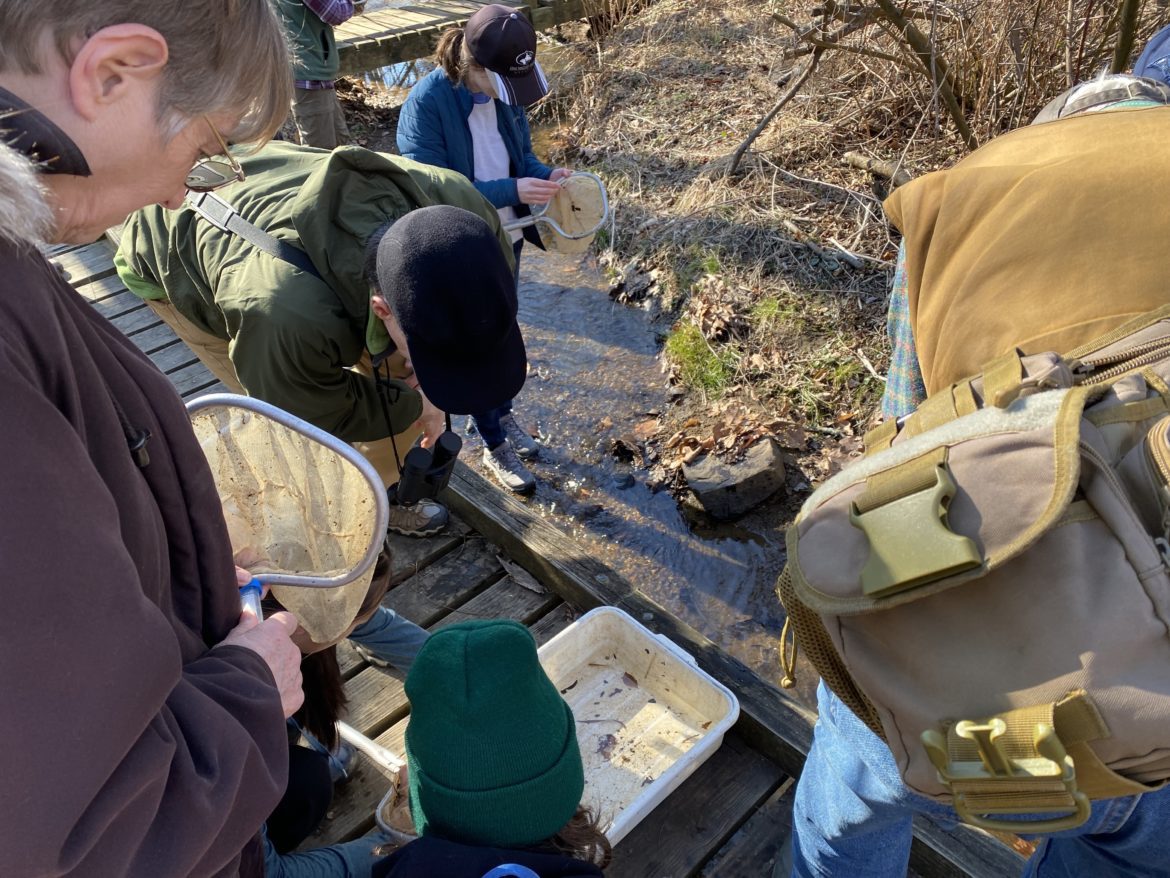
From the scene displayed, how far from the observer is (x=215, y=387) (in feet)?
11.8

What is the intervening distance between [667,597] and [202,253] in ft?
7.75

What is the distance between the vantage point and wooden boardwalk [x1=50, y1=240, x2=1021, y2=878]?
2.10 m

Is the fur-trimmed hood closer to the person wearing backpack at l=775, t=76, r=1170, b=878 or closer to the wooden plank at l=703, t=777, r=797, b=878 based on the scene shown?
the person wearing backpack at l=775, t=76, r=1170, b=878

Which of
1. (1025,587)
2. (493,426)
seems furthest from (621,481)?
(1025,587)

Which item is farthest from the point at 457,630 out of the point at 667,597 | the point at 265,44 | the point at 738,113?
the point at 738,113

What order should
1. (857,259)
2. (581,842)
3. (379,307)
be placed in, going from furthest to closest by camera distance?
(857,259), (379,307), (581,842)

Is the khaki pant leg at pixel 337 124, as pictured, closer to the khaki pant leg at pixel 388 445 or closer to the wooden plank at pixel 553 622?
the khaki pant leg at pixel 388 445

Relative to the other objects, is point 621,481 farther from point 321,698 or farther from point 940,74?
point 940,74

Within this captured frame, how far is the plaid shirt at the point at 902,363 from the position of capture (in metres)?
1.49

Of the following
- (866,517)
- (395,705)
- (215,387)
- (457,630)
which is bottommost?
Answer: (395,705)

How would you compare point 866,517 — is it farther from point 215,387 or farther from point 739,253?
point 739,253

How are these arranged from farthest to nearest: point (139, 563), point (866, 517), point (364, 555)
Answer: point (364, 555) → point (866, 517) → point (139, 563)

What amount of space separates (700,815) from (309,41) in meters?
4.65

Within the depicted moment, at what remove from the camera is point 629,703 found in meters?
2.51
